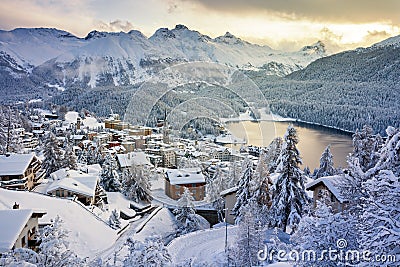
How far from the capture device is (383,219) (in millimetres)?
2781

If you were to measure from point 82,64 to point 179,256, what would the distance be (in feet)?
412

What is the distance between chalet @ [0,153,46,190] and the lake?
9742 millimetres

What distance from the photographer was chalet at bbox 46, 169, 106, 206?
42.1 feet

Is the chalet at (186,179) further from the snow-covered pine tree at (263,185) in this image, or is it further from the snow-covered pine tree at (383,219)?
the snow-covered pine tree at (383,219)

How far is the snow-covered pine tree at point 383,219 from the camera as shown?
2691 millimetres

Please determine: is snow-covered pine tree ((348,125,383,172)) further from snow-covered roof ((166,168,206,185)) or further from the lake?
snow-covered roof ((166,168,206,185))

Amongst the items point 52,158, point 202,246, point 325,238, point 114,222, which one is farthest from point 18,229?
point 52,158

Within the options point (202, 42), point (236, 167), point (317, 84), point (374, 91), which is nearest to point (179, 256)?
point (236, 167)

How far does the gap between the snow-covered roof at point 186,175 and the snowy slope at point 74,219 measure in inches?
116

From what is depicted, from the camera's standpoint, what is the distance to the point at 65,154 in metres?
18.8

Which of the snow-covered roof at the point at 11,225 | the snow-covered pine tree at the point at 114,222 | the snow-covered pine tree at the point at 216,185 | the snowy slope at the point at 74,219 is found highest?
the snow-covered pine tree at the point at 216,185

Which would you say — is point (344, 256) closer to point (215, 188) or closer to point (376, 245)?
point (376, 245)

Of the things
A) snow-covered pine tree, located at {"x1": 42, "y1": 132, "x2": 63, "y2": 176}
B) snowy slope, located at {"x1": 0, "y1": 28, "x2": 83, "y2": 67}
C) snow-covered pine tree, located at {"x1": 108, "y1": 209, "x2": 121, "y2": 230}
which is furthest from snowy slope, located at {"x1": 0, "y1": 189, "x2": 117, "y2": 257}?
snowy slope, located at {"x1": 0, "y1": 28, "x2": 83, "y2": 67}

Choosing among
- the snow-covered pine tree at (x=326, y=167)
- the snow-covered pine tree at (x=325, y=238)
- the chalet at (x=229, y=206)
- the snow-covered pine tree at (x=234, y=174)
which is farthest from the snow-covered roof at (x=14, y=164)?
the snow-covered pine tree at (x=326, y=167)
